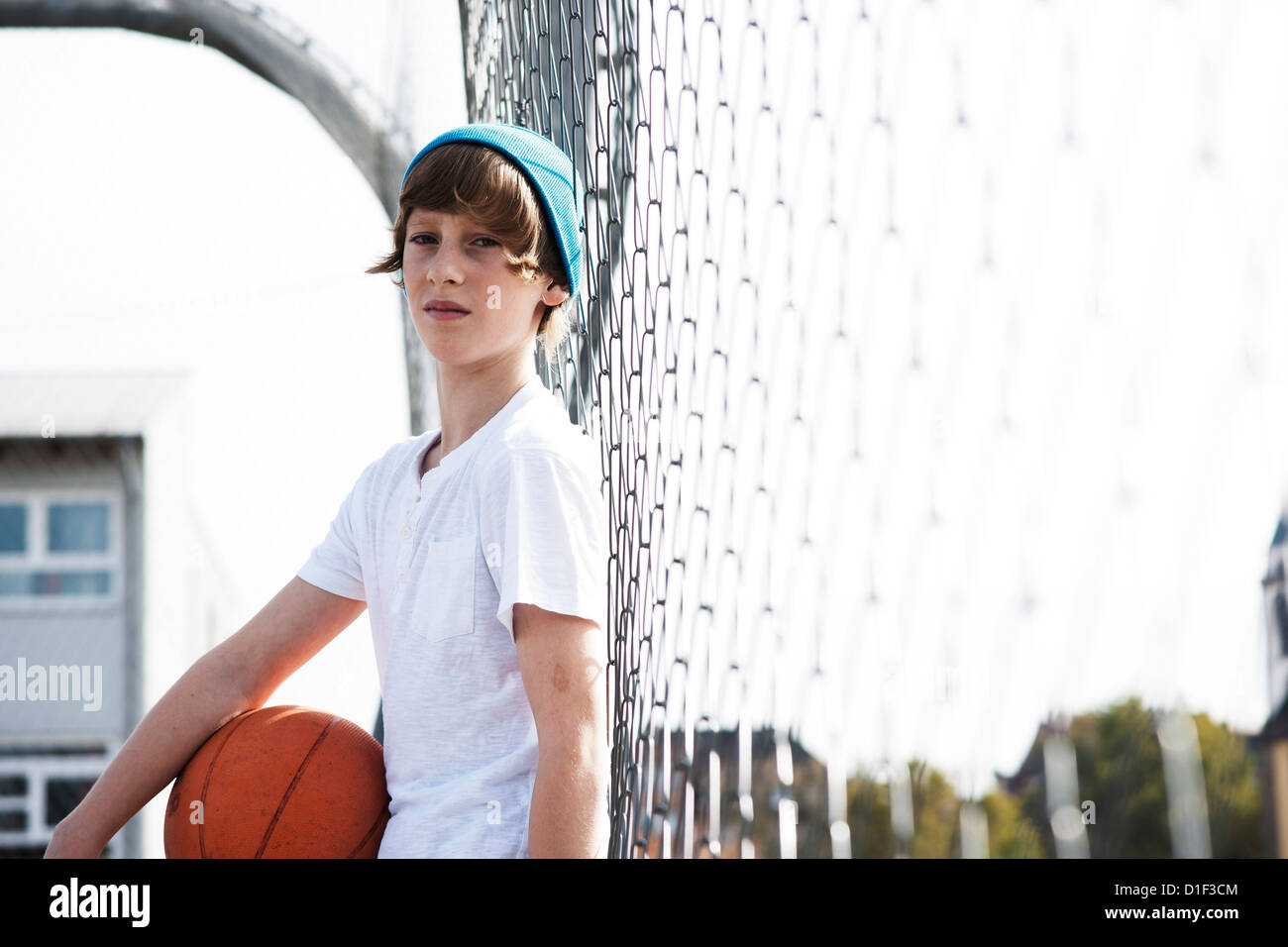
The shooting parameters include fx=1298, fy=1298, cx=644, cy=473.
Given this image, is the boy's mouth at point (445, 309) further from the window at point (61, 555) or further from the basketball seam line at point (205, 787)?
the window at point (61, 555)

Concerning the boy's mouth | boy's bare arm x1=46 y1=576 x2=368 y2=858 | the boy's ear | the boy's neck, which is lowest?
boy's bare arm x1=46 y1=576 x2=368 y2=858

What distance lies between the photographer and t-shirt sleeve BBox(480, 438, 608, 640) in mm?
1236

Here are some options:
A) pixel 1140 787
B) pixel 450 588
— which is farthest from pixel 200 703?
pixel 1140 787

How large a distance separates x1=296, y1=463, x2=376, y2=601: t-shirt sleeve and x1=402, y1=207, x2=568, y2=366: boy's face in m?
0.23

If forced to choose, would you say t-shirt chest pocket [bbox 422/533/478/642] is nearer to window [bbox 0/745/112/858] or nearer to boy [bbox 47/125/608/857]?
boy [bbox 47/125/608/857]

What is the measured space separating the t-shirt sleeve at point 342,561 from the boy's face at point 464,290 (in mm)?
228

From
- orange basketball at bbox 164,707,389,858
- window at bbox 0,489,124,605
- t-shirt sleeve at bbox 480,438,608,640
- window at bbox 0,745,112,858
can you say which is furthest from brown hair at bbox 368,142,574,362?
window at bbox 0,489,124,605

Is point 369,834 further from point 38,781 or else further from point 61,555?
point 61,555

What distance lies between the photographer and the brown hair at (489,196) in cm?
144

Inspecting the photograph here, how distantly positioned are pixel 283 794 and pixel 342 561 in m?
0.29
